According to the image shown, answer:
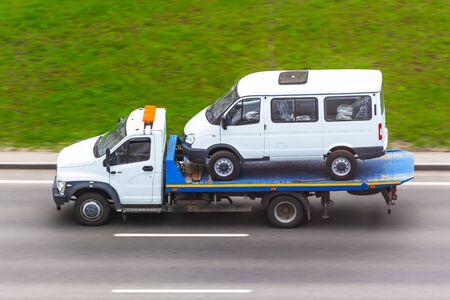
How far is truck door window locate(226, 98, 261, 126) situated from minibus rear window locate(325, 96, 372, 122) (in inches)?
51.4

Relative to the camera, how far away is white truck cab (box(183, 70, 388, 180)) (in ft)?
54.6

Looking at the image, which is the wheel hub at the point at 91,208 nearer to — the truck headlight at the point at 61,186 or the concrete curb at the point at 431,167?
the truck headlight at the point at 61,186

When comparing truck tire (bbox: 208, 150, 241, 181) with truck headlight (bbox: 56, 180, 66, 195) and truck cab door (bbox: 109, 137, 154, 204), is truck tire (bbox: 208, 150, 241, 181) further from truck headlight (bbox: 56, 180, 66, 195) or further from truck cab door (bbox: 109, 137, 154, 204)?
truck headlight (bbox: 56, 180, 66, 195)

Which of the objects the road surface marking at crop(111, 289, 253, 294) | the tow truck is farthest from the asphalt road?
the tow truck

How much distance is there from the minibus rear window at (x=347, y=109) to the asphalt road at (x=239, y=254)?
85.6 inches

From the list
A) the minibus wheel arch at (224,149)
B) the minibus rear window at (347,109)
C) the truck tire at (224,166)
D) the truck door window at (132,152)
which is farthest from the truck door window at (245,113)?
the truck door window at (132,152)

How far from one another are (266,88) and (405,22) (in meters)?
10.7

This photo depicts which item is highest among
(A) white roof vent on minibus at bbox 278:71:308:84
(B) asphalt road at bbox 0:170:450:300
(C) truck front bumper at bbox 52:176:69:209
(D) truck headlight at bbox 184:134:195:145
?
(A) white roof vent on minibus at bbox 278:71:308:84

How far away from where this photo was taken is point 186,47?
84.0 feet

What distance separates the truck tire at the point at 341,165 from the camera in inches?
658

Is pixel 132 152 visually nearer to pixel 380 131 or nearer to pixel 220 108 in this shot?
pixel 220 108

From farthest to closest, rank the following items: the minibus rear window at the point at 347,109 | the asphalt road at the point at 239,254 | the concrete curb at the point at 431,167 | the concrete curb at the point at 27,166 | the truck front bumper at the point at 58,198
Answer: the concrete curb at the point at 27,166
the concrete curb at the point at 431,167
the truck front bumper at the point at 58,198
the minibus rear window at the point at 347,109
the asphalt road at the point at 239,254

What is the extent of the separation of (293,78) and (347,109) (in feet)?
3.97

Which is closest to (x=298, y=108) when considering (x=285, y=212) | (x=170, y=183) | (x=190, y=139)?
(x=285, y=212)
